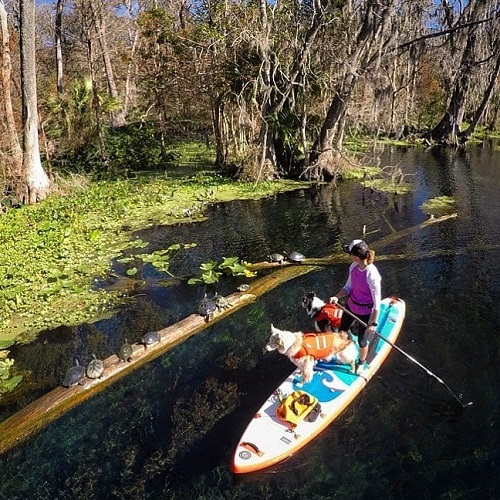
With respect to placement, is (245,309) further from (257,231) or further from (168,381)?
(257,231)

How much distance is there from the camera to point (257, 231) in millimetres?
13664

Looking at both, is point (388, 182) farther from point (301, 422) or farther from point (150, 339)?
point (301, 422)

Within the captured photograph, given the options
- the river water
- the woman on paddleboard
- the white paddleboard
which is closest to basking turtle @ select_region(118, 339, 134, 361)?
the river water

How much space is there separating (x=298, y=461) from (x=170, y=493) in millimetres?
1543

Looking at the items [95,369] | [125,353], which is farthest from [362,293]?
[95,369]

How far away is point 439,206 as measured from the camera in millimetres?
15016

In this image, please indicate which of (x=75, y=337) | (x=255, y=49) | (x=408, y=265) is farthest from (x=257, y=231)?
(x=255, y=49)

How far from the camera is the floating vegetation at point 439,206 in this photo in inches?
563

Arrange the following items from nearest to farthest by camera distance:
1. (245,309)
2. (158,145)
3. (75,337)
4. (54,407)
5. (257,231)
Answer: (54,407) → (75,337) → (245,309) → (257,231) → (158,145)

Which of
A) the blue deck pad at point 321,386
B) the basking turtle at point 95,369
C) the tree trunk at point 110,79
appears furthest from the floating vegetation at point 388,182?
the tree trunk at point 110,79

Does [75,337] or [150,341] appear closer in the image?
[150,341]

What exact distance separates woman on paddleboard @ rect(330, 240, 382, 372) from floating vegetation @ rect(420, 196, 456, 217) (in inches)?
328

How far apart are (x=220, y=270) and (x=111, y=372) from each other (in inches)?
161

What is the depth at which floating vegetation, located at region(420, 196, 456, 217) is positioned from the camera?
14288mm
